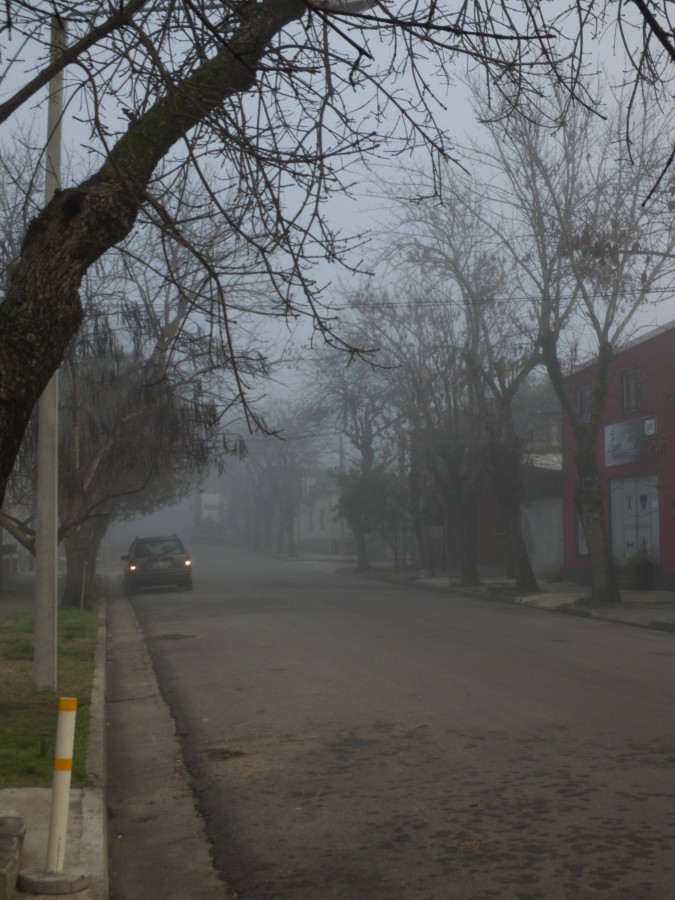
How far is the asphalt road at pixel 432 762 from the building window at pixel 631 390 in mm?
13816

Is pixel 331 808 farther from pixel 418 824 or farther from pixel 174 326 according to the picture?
pixel 174 326

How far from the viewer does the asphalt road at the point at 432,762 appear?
554cm

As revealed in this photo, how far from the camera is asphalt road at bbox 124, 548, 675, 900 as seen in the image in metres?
5.54

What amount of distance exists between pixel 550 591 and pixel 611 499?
4011 mm

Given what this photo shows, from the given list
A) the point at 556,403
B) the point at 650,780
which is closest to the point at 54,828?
the point at 650,780

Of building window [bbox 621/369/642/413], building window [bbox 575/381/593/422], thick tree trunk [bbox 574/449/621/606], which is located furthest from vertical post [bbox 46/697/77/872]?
building window [bbox 575/381/593/422]

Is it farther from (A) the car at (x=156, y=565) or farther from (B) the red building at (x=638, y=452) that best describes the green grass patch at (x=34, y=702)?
(B) the red building at (x=638, y=452)

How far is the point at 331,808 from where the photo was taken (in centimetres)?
689

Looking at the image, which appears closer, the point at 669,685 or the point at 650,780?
the point at 650,780

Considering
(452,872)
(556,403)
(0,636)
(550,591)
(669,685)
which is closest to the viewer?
(452,872)

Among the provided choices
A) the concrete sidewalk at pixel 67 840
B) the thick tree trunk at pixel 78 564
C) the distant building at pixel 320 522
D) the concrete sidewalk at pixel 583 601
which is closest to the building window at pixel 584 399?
the concrete sidewalk at pixel 583 601

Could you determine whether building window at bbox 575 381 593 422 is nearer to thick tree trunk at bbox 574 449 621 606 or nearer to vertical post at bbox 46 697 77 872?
thick tree trunk at bbox 574 449 621 606

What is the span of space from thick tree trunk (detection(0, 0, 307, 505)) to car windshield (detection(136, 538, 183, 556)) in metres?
26.5

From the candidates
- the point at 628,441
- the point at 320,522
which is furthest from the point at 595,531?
the point at 320,522
